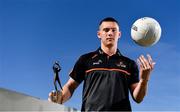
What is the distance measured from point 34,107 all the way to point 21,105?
0.18 meters

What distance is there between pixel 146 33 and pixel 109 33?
4.12ft

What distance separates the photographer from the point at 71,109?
5.25 metres

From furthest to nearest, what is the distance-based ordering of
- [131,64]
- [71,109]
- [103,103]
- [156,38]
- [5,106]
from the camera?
1. [156,38]
2. [131,64]
3. [103,103]
4. [71,109]
5. [5,106]

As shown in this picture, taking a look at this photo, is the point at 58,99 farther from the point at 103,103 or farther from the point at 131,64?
the point at 131,64

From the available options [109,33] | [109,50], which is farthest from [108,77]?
[109,33]

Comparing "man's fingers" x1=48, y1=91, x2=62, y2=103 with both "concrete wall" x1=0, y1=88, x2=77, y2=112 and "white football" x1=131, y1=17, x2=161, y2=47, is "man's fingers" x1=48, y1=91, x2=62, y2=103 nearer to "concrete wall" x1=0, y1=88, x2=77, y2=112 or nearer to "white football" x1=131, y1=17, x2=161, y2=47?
"concrete wall" x1=0, y1=88, x2=77, y2=112

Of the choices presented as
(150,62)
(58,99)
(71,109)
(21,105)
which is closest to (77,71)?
→ (58,99)

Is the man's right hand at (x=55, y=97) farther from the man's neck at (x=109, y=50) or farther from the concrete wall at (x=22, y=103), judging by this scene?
the concrete wall at (x=22, y=103)

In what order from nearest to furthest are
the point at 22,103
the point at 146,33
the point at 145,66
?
the point at 22,103 < the point at 145,66 < the point at 146,33

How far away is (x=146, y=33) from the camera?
8.31m

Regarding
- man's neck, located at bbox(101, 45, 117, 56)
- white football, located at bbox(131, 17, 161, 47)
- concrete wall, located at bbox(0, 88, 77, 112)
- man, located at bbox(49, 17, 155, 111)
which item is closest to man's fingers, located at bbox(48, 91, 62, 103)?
man, located at bbox(49, 17, 155, 111)

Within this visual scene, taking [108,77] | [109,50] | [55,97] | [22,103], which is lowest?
[22,103]

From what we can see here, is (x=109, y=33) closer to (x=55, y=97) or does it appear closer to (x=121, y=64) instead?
(x=121, y=64)

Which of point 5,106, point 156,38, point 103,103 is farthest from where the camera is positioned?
point 156,38
